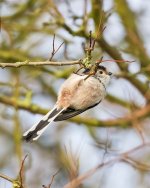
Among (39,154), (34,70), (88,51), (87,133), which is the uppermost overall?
(88,51)

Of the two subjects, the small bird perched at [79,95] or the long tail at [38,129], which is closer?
the long tail at [38,129]

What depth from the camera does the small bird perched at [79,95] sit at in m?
3.46

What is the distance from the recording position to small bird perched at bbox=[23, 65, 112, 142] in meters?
3.46

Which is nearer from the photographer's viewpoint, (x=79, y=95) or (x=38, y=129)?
(x=38, y=129)

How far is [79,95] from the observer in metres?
3.49

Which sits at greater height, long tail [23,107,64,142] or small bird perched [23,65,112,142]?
small bird perched [23,65,112,142]

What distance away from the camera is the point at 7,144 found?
719 centimetres

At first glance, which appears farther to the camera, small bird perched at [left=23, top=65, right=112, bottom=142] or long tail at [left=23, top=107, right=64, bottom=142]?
small bird perched at [left=23, top=65, right=112, bottom=142]

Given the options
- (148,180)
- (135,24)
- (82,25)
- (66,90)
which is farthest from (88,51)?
(148,180)

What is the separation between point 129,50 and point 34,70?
39.2 inches

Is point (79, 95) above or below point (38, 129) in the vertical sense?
above

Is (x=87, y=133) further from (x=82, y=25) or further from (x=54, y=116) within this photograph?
(x=54, y=116)

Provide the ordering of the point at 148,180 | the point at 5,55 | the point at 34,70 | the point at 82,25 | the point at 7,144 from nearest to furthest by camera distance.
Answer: the point at 82,25
the point at 5,55
the point at 34,70
the point at 148,180
the point at 7,144

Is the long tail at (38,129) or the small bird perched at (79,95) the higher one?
the small bird perched at (79,95)
